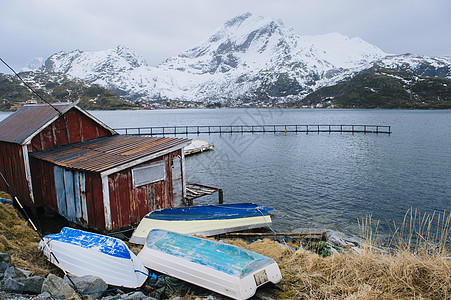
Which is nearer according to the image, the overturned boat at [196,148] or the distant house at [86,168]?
the distant house at [86,168]

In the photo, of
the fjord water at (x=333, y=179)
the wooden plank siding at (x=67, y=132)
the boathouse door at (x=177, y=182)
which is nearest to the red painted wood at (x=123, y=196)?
the boathouse door at (x=177, y=182)

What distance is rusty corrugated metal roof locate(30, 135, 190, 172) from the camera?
13109 mm

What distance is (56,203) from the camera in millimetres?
14875

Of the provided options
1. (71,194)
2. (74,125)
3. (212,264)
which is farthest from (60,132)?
(212,264)

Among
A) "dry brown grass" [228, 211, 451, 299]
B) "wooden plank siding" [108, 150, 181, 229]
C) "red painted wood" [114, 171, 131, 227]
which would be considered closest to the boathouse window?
"wooden plank siding" [108, 150, 181, 229]

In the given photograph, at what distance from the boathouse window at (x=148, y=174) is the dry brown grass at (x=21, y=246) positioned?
4.52 m

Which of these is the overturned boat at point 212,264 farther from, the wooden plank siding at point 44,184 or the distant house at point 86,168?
the wooden plank siding at point 44,184

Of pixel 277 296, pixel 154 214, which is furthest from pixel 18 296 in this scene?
pixel 154 214

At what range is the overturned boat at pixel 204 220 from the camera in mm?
13358

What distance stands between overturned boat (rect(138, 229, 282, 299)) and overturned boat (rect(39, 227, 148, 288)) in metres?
0.68

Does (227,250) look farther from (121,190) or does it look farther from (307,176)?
(307,176)

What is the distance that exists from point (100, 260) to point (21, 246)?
2.99 m

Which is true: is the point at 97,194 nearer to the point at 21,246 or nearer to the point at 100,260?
the point at 21,246

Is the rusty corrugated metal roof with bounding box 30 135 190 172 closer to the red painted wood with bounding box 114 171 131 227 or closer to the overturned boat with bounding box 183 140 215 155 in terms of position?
the red painted wood with bounding box 114 171 131 227
